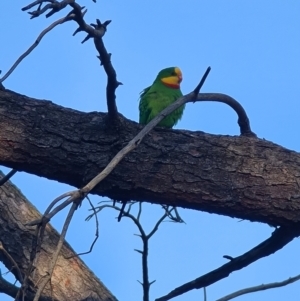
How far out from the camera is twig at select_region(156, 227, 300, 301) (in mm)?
3215

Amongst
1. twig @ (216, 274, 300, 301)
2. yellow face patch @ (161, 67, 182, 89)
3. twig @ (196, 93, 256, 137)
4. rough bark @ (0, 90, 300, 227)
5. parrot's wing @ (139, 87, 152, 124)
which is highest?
yellow face patch @ (161, 67, 182, 89)

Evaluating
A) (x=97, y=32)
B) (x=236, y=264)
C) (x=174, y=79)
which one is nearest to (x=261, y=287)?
(x=236, y=264)

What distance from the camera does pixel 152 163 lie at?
2975 millimetres

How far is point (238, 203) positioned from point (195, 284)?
1.70 ft

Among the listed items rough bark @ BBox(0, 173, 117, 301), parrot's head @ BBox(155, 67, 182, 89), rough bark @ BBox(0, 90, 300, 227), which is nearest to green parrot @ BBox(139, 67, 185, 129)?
parrot's head @ BBox(155, 67, 182, 89)

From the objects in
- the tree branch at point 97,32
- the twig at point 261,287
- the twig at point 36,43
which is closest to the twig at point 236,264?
the twig at point 261,287

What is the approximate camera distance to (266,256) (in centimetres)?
328

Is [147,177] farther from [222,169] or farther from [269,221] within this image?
[269,221]

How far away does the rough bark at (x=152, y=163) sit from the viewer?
291 centimetres

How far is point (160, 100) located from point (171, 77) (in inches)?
35.0

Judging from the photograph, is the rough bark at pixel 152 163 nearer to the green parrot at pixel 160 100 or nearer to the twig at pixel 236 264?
the twig at pixel 236 264

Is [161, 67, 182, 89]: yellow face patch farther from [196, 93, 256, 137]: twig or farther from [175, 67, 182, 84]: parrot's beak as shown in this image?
[196, 93, 256, 137]: twig

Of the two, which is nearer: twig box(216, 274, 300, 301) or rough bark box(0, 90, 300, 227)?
A: rough bark box(0, 90, 300, 227)

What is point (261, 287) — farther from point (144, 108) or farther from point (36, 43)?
point (144, 108)
